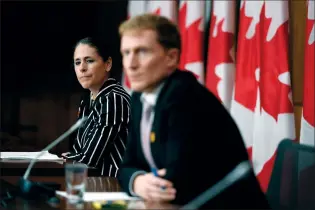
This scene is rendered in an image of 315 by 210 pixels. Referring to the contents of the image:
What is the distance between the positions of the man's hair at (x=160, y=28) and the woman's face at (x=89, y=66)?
102cm

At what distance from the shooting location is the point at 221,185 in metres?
1.36

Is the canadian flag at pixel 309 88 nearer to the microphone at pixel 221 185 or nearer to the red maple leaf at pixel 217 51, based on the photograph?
the red maple leaf at pixel 217 51

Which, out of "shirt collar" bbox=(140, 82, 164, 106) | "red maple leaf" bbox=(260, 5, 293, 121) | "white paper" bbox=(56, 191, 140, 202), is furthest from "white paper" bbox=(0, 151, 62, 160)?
"red maple leaf" bbox=(260, 5, 293, 121)

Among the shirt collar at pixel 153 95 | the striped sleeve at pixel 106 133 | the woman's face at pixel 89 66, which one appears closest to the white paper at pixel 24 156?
the striped sleeve at pixel 106 133

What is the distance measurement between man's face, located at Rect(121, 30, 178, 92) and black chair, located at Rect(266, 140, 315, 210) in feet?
1.98

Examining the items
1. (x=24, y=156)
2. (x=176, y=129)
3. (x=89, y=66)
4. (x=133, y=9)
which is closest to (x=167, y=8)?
(x=133, y=9)

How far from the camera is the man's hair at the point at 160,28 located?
1.39 metres

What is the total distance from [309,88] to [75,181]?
1665mm

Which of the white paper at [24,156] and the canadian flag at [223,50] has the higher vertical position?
the canadian flag at [223,50]

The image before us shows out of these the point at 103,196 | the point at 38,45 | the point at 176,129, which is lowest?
the point at 103,196

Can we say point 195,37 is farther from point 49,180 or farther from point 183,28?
point 49,180

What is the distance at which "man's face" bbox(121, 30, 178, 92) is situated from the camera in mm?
1391

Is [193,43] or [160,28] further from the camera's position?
[193,43]

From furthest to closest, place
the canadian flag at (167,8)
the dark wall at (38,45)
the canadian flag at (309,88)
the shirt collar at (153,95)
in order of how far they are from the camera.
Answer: the dark wall at (38,45) → the canadian flag at (167,8) → the canadian flag at (309,88) → the shirt collar at (153,95)
